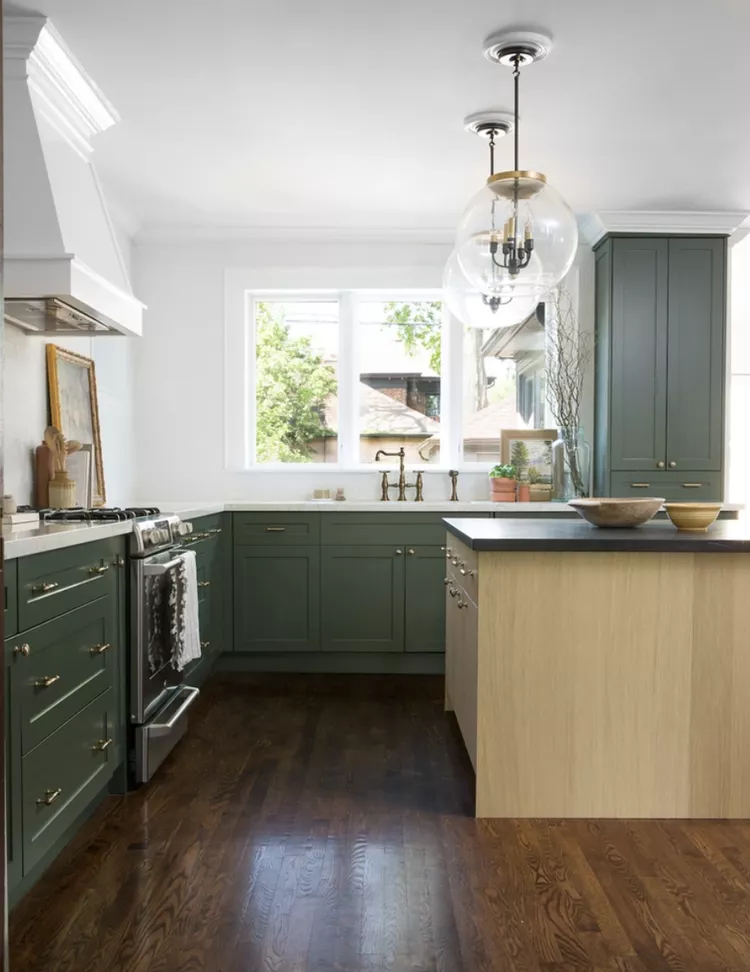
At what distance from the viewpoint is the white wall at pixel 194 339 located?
5.09 m

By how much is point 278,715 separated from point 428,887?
1.73 m

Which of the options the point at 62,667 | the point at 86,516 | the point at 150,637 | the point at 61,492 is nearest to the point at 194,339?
the point at 61,492

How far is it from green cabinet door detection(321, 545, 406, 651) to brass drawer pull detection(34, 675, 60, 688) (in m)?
2.38

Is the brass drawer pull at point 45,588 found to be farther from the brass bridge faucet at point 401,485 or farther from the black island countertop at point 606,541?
the brass bridge faucet at point 401,485

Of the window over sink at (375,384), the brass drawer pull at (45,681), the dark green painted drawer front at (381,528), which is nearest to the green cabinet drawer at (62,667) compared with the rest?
the brass drawer pull at (45,681)

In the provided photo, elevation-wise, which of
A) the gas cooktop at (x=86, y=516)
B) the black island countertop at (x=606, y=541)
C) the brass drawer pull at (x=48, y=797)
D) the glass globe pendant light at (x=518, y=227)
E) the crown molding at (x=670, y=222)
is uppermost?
the crown molding at (x=670, y=222)

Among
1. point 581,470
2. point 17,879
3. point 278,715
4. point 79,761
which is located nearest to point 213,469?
point 278,715

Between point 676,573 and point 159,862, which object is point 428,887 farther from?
point 676,573

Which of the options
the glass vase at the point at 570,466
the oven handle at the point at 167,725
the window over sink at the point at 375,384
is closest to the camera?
the oven handle at the point at 167,725

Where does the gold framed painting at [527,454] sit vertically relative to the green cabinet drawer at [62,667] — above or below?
above

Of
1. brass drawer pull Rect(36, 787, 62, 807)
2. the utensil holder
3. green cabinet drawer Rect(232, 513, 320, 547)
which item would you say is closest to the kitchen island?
brass drawer pull Rect(36, 787, 62, 807)

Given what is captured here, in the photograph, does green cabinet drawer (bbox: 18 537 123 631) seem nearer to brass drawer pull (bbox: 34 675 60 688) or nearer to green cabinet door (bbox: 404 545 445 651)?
brass drawer pull (bbox: 34 675 60 688)

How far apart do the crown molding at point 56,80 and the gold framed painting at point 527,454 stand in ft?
9.08

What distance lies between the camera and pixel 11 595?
6.66ft
